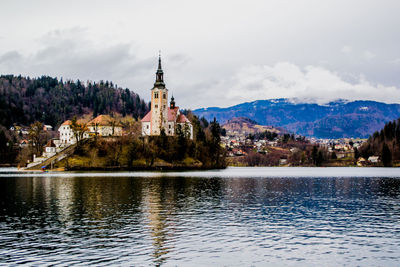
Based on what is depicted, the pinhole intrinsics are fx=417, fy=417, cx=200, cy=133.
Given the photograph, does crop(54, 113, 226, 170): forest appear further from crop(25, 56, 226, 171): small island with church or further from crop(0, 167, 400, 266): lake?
crop(0, 167, 400, 266): lake

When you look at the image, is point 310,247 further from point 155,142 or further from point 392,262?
point 155,142

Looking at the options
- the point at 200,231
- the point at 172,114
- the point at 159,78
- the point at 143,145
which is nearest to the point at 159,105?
the point at 172,114

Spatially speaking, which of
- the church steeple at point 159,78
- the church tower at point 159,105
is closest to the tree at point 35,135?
the church tower at point 159,105

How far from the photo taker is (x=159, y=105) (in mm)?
180625

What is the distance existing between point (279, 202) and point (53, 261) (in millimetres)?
34439

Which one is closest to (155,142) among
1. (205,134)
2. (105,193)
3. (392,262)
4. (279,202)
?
(205,134)

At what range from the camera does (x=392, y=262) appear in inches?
985

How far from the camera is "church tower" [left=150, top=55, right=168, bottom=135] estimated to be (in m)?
180

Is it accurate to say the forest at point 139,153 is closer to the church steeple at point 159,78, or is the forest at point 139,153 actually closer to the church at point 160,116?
the church at point 160,116

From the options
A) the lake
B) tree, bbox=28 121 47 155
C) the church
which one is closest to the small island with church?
the church

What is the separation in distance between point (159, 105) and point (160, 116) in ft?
16.0

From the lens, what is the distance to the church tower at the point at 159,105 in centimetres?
18025

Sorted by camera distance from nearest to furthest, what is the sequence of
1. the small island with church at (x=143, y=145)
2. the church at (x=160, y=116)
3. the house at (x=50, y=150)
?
the small island with church at (x=143, y=145) → the house at (x=50, y=150) → the church at (x=160, y=116)

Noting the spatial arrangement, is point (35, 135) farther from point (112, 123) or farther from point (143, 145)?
point (143, 145)
